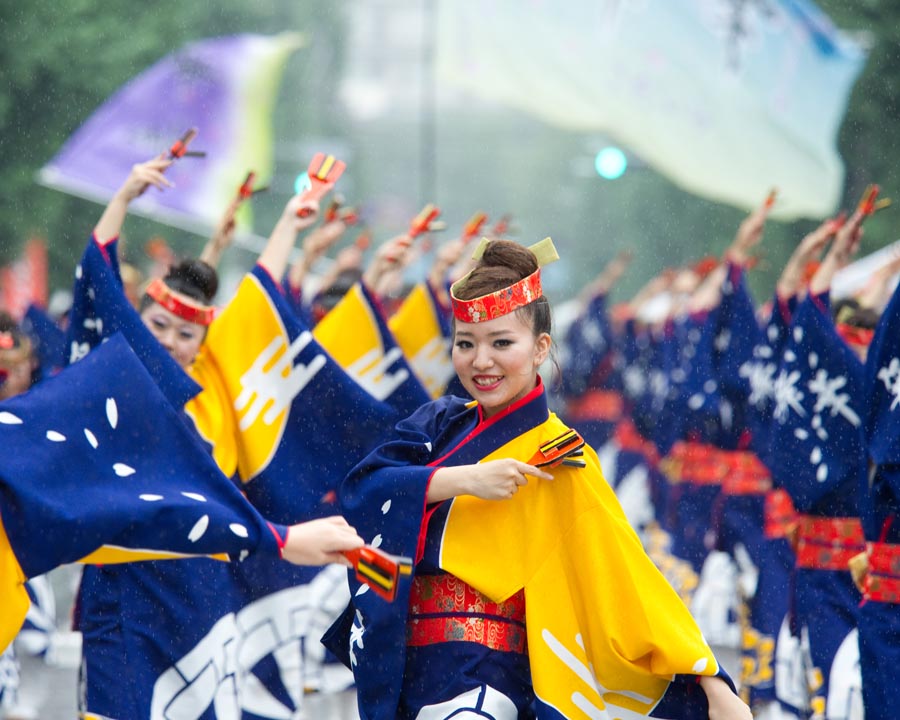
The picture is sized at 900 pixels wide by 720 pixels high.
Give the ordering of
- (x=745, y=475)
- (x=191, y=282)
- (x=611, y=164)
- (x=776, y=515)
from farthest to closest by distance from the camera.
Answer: (x=611, y=164)
(x=745, y=475)
(x=776, y=515)
(x=191, y=282)

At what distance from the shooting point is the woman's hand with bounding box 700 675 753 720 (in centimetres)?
344

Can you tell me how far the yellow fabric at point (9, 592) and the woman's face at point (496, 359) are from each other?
1.18 metres

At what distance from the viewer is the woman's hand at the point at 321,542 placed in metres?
3.29

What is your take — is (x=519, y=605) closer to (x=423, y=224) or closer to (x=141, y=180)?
(x=141, y=180)

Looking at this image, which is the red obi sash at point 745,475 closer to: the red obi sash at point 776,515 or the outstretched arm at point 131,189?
the red obi sash at point 776,515

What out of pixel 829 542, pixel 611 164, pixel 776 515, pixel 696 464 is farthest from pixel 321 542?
pixel 611 164

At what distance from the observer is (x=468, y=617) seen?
366 cm

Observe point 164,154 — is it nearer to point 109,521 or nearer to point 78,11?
point 109,521

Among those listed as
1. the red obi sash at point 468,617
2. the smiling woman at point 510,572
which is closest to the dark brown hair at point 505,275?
the smiling woman at point 510,572

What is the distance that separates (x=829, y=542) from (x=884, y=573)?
1047 millimetres

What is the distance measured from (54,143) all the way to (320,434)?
548 inches

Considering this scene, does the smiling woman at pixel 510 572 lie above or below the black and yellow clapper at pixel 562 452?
below

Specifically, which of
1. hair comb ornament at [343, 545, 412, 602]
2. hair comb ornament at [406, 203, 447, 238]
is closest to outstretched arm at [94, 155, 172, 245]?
hair comb ornament at [406, 203, 447, 238]

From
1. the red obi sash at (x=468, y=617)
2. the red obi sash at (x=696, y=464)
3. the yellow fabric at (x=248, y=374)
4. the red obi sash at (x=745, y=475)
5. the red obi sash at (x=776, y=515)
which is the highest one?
the red obi sash at (x=468, y=617)
